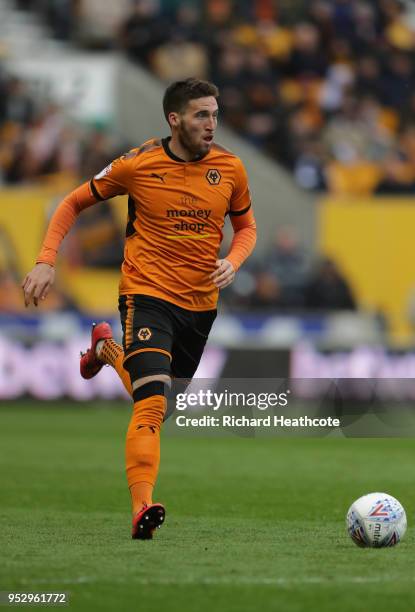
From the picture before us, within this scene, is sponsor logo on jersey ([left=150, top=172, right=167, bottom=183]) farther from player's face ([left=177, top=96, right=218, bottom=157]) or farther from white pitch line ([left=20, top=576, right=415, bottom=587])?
white pitch line ([left=20, top=576, right=415, bottom=587])

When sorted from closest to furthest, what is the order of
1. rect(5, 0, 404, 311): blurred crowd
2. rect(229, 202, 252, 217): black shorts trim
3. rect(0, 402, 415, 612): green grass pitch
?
rect(0, 402, 415, 612): green grass pitch → rect(229, 202, 252, 217): black shorts trim → rect(5, 0, 404, 311): blurred crowd

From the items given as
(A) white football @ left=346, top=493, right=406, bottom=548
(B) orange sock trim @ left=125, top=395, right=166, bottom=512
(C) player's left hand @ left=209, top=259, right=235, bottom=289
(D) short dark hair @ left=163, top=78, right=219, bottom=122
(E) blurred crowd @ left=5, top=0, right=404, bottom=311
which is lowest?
(A) white football @ left=346, top=493, right=406, bottom=548

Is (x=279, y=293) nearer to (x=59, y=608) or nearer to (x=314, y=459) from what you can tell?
A: (x=314, y=459)

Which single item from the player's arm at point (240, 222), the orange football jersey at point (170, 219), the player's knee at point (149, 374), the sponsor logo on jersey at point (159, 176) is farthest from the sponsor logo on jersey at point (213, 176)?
the player's knee at point (149, 374)

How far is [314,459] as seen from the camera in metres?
13.5

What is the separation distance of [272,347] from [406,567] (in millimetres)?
12119

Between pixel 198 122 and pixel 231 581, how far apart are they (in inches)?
107

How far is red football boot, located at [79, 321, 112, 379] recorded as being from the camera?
8516 millimetres

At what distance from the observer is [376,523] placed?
281 inches

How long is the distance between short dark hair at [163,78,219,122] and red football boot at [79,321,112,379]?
1442 mm

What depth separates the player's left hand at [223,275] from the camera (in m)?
7.63

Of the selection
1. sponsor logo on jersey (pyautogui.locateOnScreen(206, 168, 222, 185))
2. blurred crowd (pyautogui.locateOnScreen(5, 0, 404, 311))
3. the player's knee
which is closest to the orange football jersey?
sponsor logo on jersey (pyautogui.locateOnScreen(206, 168, 222, 185))

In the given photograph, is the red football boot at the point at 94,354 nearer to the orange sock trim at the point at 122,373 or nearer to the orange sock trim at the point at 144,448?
the orange sock trim at the point at 122,373

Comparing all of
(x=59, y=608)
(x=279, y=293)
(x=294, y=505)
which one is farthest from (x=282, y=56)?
(x=59, y=608)
